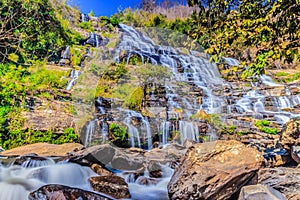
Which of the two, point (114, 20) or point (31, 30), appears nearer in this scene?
point (31, 30)

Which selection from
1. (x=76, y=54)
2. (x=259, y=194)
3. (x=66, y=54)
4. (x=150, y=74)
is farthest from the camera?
(x=76, y=54)

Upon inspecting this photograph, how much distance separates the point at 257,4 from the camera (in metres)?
2.74

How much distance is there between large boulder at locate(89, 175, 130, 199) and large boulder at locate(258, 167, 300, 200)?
2.13 metres

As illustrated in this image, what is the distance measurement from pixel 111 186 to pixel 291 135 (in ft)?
11.7

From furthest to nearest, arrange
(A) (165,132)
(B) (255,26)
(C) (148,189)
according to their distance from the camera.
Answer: (A) (165,132)
(C) (148,189)
(B) (255,26)

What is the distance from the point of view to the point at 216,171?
323 cm

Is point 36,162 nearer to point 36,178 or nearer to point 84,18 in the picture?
point 36,178

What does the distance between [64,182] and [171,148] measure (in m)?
3.27

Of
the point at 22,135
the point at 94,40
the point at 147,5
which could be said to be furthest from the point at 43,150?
the point at 147,5

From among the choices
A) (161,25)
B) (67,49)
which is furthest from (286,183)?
(161,25)

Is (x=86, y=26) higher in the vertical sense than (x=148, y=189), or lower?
higher

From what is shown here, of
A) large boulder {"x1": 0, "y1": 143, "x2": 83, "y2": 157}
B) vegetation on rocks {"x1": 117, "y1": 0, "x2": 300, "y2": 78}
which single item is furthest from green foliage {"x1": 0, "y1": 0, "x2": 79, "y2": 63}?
vegetation on rocks {"x1": 117, "y1": 0, "x2": 300, "y2": 78}

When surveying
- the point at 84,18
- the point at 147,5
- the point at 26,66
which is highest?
the point at 147,5

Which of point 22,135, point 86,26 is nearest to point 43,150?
point 22,135
